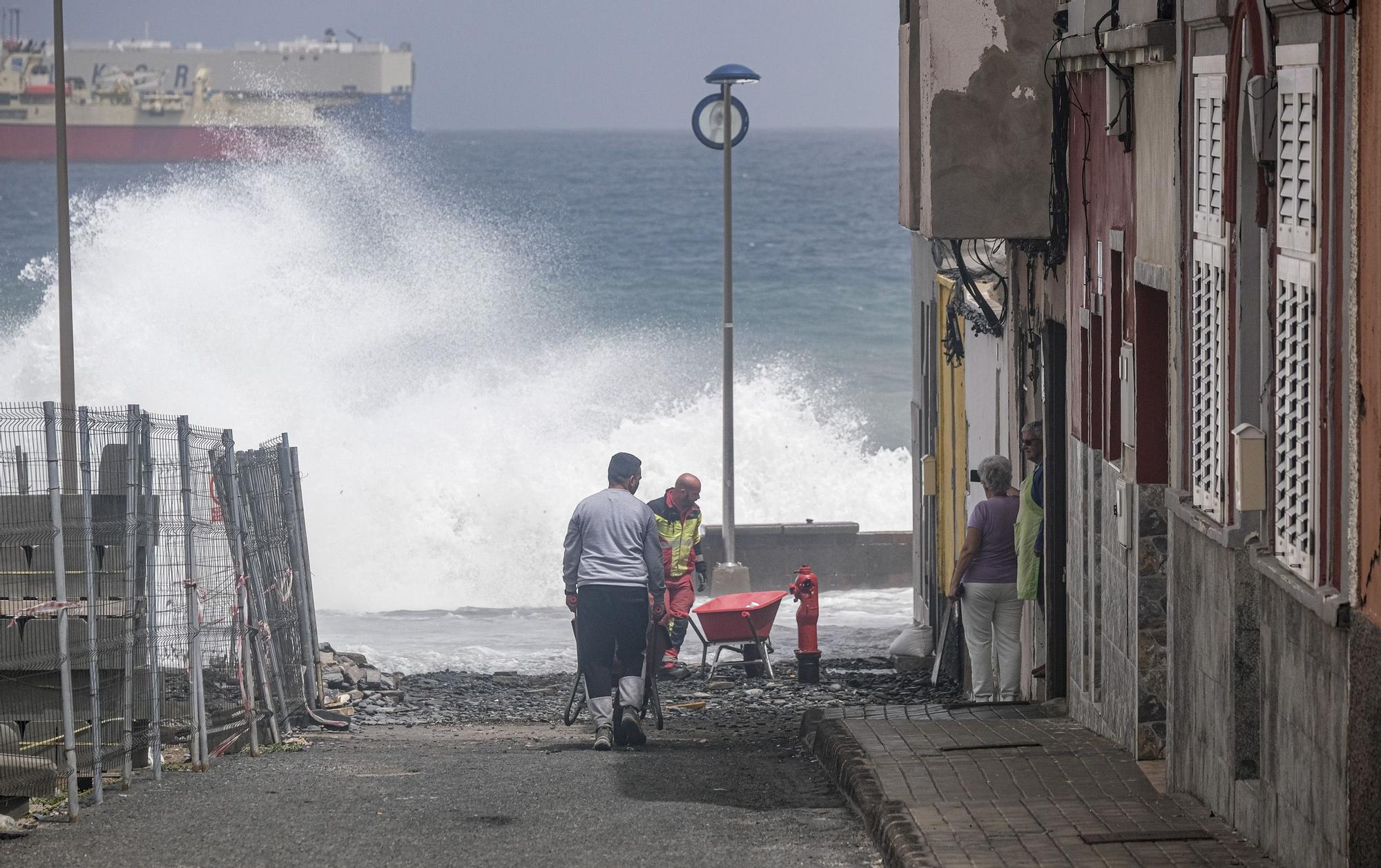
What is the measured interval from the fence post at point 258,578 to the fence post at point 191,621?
112cm

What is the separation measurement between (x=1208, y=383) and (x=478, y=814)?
146 inches

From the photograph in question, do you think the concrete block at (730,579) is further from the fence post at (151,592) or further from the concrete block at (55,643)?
the fence post at (151,592)

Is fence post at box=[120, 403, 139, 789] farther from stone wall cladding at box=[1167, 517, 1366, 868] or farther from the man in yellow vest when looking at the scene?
the man in yellow vest

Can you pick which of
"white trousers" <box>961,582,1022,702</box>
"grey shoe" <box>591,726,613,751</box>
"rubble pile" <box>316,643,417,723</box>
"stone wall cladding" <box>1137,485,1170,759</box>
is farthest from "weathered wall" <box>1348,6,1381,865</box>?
"rubble pile" <box>316,643,417,723</box>

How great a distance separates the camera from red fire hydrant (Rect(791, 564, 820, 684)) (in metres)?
15.4

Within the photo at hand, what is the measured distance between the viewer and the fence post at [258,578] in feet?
40.1

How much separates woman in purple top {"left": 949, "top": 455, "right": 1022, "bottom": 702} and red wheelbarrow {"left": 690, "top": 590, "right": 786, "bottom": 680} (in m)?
2.42

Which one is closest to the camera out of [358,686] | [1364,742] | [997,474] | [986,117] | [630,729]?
[1364,742]

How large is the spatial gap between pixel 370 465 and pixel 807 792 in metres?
25.0

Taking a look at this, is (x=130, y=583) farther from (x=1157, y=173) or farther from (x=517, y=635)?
(x=517, y=635)

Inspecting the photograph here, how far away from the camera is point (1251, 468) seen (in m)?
7.18

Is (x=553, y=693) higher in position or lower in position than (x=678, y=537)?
lower

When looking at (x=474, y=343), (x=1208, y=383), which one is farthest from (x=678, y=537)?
(x=474, y=343)

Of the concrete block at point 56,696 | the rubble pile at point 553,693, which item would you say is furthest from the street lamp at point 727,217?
the concrete block at point 56,696
